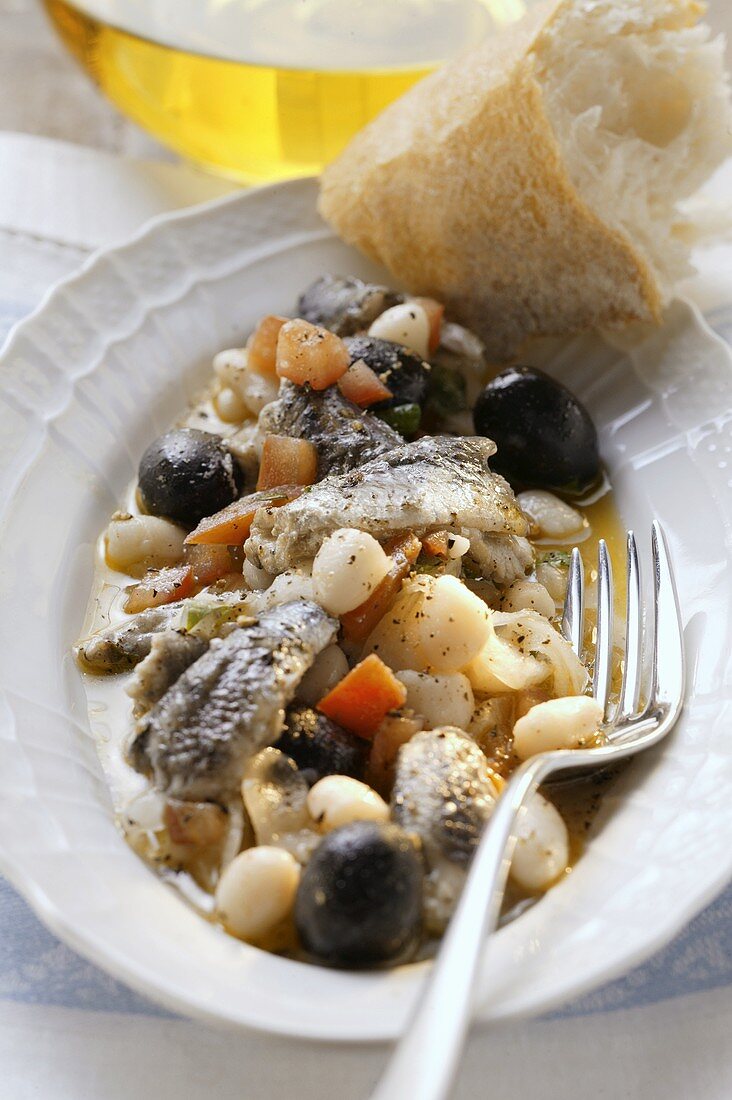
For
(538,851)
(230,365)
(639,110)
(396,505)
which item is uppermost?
(639,110)

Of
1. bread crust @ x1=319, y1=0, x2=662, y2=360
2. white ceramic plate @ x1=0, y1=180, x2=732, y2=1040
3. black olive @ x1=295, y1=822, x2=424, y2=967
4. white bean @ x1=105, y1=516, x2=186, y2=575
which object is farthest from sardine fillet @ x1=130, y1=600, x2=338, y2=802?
bread crust @ x1=319, y1=0, x2=662, y2=360

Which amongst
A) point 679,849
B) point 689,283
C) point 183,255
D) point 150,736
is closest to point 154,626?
point 150,736

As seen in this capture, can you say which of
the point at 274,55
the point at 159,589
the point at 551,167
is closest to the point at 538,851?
the point at 159,589

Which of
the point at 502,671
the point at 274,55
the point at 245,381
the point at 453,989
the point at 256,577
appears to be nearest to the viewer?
the point at 453,989

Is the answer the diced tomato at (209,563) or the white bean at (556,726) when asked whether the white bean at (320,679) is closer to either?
the white bean at (556,726)

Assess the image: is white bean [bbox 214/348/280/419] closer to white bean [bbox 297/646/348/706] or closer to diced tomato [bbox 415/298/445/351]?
diced tomato [bbox 415/298/445/351]

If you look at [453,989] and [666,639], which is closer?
[453,989]

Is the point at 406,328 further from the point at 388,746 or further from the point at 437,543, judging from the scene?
the point at 388,746
